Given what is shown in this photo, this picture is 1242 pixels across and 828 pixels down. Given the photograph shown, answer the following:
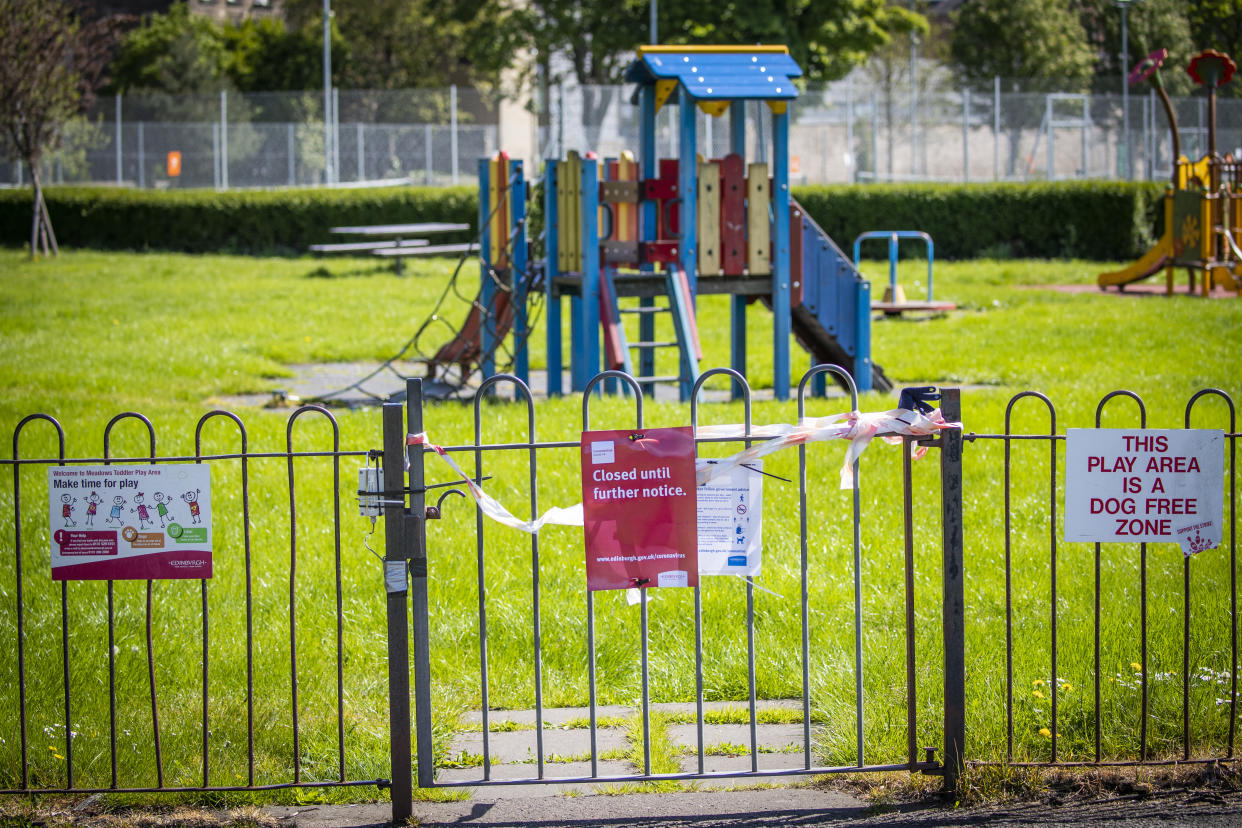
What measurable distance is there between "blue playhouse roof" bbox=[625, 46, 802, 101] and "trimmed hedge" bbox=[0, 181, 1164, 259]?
17.5m

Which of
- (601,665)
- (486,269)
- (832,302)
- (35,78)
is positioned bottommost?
(601,665)

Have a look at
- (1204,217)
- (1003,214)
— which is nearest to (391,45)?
(1003,214)

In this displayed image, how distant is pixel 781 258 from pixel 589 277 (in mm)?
1746

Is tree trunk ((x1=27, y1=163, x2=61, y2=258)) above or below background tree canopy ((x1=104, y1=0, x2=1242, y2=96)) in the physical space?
below

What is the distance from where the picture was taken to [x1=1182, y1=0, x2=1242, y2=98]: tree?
171ft

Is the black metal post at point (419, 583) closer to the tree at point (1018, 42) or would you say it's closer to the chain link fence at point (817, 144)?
the chain link fence at point (817, 144)

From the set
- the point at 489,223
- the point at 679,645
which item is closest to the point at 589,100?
the point at 489,223

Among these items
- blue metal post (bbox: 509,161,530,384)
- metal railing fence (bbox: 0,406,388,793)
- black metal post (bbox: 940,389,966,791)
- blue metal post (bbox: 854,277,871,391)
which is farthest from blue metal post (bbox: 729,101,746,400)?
black metal post (bbox: 940,389,966,791)

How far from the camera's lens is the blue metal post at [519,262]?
12430 millimetres

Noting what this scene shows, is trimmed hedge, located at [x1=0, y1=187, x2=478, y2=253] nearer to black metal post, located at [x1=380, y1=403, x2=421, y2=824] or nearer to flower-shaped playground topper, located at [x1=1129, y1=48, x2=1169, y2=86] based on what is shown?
flower-shaped playground topper, located at [x1=1129, y1=48, x2=1169, y2=86]

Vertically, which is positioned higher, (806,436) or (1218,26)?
(1218,26)

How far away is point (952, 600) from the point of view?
4523mm

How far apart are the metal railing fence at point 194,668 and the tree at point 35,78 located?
67.3 feet

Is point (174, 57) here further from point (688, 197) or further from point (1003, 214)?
point (688, 197)
